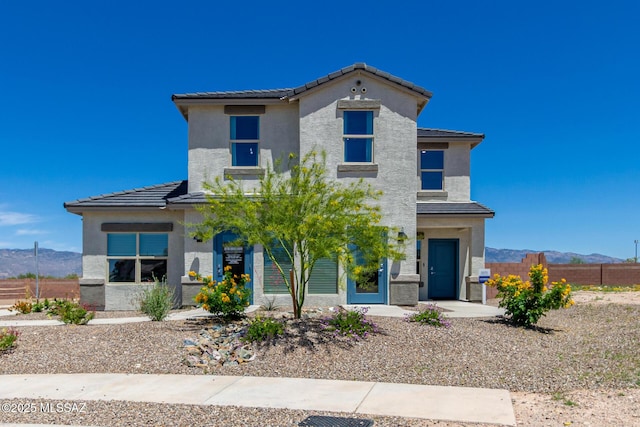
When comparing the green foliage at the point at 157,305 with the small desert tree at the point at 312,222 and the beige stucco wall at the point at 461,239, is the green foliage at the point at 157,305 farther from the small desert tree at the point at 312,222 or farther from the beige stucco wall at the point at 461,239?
the beige stucco wall at the point at 461,239

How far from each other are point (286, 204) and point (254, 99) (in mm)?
6576

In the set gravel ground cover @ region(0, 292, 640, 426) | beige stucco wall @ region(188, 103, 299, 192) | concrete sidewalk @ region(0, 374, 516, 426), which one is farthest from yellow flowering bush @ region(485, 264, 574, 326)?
beige stucco wall @ region(188, 103, 299, 192)

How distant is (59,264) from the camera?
107 m

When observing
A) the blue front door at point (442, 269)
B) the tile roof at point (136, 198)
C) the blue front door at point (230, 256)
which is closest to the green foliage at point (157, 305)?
the blue front door at point (230, 256)

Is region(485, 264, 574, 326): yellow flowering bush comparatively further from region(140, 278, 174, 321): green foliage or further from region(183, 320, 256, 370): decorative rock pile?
region(140, 278, 174, 321): green foliage

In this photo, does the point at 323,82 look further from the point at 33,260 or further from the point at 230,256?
the point at 33,260

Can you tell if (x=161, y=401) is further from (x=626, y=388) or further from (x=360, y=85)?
(x=360, y=85)

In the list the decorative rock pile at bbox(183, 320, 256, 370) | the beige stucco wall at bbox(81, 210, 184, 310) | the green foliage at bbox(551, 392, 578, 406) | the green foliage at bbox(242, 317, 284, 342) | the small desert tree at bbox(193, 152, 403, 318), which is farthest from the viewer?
the beige stucco wall at bbox(81, 210, 184, 310)

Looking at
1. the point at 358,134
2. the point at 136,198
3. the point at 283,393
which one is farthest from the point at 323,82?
the point at 283,393

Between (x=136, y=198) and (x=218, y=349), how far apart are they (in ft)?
28.5

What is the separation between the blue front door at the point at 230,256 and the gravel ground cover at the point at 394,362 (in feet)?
12.3

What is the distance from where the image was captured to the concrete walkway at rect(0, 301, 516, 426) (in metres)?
6.49

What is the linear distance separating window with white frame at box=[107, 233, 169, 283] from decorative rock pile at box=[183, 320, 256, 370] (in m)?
6.38

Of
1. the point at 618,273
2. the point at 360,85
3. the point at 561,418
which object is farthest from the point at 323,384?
the point at 618,273
